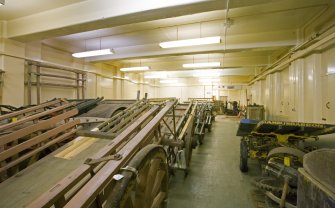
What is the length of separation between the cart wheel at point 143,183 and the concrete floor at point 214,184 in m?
0.89

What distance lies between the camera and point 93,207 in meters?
0.98

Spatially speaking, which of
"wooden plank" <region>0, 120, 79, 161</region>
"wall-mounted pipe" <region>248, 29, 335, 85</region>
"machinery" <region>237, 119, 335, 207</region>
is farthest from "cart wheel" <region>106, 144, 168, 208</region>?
"wall-mounted pipe" <region>248, 29, 335, 85</region>

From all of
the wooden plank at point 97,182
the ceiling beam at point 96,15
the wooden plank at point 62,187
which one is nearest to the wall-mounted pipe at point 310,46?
the ceiling beam at point 96,15

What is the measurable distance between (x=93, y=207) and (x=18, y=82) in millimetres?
5330

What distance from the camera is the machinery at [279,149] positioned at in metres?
2.05

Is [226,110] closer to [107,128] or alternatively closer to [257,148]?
[257,148]

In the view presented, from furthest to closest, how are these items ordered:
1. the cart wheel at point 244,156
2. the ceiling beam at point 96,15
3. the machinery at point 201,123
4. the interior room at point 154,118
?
the machinery at point 201,123, the cart wheel at point 244,156, the ceiling beam at point 96,15, the interior room at point 154,118

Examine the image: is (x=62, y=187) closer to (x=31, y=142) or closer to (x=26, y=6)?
(x=31, y=142)

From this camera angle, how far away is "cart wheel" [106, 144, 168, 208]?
95 centimetres

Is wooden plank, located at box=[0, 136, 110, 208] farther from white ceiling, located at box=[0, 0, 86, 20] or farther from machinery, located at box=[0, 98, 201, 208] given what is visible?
white ceiling, located at box=[0, 0, 86, 20]

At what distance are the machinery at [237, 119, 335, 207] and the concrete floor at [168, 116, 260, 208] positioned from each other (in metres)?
0.28

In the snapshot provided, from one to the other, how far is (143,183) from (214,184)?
76.7 inches

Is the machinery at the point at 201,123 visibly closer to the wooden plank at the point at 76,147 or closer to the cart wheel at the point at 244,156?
the cart wheel at the point at 244,156

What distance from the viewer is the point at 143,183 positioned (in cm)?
125
